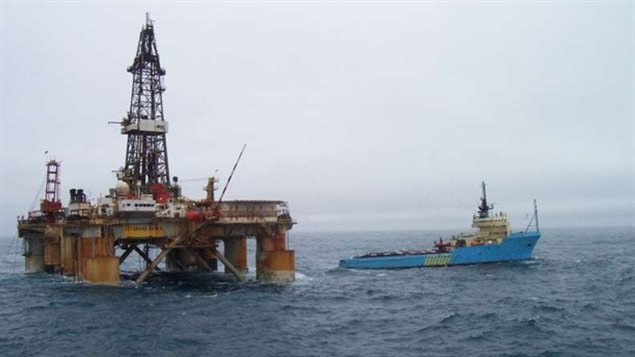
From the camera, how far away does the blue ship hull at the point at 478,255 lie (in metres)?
66.2

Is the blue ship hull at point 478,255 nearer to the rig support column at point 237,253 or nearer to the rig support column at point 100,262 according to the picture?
the rig support column at point 237,253

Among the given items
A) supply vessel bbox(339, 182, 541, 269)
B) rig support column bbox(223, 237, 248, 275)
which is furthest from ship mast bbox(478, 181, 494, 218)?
rig support column bbox(223, 237, 248, 275)

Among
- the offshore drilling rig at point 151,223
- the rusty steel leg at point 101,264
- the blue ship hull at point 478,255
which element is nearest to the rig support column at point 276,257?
the offshore drilling rig at point 151,223

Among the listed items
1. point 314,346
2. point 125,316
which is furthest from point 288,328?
point 125,316

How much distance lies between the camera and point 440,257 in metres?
67.2

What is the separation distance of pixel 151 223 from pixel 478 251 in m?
37.5

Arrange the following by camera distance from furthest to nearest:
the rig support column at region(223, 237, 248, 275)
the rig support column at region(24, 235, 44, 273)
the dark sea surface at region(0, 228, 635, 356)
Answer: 1. the rig support column at region(24, 235, 44, 273)
2. the rig support column at region(223, 237, 248, 275)
3. the dark sea surface at region(0, 228, 635, 356)

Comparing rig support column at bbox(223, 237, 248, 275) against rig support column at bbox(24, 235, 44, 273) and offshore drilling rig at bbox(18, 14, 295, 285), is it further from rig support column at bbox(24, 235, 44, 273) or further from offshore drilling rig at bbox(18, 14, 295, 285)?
rig support column at bbox(24, 235, 44, 273)

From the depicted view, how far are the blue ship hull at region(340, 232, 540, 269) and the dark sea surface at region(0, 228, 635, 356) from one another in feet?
37.2

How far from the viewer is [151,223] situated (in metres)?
45.5

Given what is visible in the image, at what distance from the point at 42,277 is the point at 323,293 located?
29717 millimetres

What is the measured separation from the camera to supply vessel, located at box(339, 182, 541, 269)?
66312 mm

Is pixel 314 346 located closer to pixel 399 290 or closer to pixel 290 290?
pixel 290 290

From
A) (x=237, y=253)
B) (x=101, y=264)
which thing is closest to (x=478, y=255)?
(x=237, y=253)
